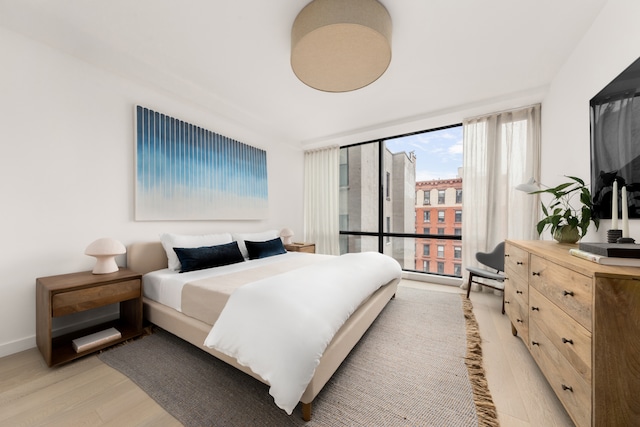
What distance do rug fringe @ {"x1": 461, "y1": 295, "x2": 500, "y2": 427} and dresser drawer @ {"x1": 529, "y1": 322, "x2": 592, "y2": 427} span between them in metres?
0.33

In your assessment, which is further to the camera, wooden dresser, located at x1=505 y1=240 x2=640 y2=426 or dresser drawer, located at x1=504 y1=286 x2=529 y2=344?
dresser drawer, located at x1=504 y1=286 x2=529 y2=344

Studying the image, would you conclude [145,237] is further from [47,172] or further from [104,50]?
[104,50]

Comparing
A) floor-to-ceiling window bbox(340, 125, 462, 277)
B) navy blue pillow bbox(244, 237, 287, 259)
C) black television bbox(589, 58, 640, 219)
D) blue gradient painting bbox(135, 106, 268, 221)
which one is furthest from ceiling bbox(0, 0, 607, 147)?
navy blue pillow bbox(244, 237, 287, 259)

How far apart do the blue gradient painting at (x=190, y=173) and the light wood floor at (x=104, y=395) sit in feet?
4.52

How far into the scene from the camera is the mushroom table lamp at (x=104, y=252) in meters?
1.94

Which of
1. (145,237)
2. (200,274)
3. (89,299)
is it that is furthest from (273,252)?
(89,299)

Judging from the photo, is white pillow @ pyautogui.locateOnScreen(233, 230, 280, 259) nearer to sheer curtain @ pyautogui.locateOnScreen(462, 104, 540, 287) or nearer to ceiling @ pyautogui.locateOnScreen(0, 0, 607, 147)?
ceiling @ pyautogui.locateOnScreen(0, 0, 607, 147)

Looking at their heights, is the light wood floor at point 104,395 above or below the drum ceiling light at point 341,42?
below

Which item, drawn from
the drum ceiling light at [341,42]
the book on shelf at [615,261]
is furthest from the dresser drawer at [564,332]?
the drum ceiling light at [341,42]

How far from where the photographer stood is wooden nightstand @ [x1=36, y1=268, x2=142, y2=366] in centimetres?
164

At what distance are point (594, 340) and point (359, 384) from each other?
1.17 m

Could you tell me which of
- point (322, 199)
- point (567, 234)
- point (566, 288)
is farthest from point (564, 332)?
point (322, 199)

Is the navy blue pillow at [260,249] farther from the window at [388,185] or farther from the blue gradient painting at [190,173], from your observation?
the window at [388,185]

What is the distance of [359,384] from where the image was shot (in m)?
1.48
